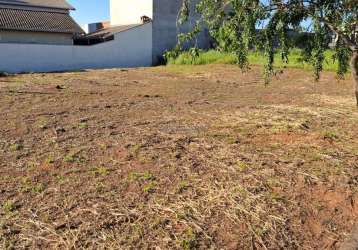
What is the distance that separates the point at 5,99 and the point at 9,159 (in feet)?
15.1

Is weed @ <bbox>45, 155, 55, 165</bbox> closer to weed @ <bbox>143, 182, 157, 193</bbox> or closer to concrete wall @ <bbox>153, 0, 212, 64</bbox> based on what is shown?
weed @ <bbox>143, 182, 157, 193</bbox>

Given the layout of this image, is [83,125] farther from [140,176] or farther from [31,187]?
[31,187]

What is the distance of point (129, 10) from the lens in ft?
88.4

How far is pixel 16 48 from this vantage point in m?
19.2

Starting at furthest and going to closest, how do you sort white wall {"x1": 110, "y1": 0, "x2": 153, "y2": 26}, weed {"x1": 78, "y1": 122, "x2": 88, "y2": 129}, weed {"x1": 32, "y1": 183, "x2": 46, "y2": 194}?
white wall {"x1": 110, "y1": 0, "x2": 153, "y2": 26}, weed {"x1": 78, "y1": 122, "x2": 88, "y2": 129}, weed {"x1": 32, "y1": 183, "x2": 46, "y2": 194}

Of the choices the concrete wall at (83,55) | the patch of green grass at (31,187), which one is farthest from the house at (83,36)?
the patch of green grass at (31,187)

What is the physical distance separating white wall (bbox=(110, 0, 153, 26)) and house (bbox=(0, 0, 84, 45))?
2.90 m

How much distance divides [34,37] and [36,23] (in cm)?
78

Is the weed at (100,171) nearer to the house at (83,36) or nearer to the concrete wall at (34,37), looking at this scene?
the house at (83,36)

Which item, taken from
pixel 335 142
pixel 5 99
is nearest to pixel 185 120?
pixel 335 142

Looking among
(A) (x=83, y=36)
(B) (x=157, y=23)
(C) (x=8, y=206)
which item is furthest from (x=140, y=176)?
(A) (x=83, y=36)

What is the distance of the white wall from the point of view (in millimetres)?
25178

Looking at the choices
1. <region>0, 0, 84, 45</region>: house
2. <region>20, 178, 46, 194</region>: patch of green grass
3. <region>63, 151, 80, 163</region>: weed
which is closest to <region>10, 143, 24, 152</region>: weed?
<region>63, 151, 80, 163</region>: weed

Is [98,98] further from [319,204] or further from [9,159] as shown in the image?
[319,204]
